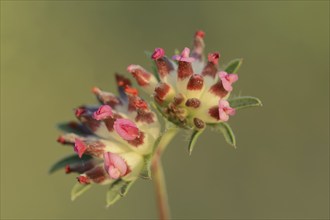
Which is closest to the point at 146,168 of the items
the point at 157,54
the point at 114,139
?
the point at 114,139

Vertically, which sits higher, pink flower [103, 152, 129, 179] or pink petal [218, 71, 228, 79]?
pink petal [218, 71, 228, 79]

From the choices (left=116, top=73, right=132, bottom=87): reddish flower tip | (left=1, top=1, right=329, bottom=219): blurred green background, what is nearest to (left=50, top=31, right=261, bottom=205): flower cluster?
(left=116, top=73, right=132, bottom=87): reddish flower tip

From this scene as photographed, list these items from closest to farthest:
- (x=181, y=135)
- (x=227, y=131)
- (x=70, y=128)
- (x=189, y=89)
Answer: (x=227, y=131) → (x=189, y=89) → (x=70, y=128) → (x=181, y=135)

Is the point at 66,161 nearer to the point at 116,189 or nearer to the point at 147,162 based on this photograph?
the point at 116,189

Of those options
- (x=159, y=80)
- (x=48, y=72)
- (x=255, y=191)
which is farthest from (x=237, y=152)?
(x=159, y=80)

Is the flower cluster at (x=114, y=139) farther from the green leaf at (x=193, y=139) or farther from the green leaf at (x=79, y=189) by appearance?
the green leaf at (x=193, y=139)

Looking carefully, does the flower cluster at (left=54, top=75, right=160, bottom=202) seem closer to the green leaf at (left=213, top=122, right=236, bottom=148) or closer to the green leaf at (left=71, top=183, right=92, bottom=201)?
the green leaf at (left=71, top=183, right=92, bottom=201)

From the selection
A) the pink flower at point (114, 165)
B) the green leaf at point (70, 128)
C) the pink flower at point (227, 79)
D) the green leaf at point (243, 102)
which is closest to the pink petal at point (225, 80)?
the pink flower at point (227, 79)
